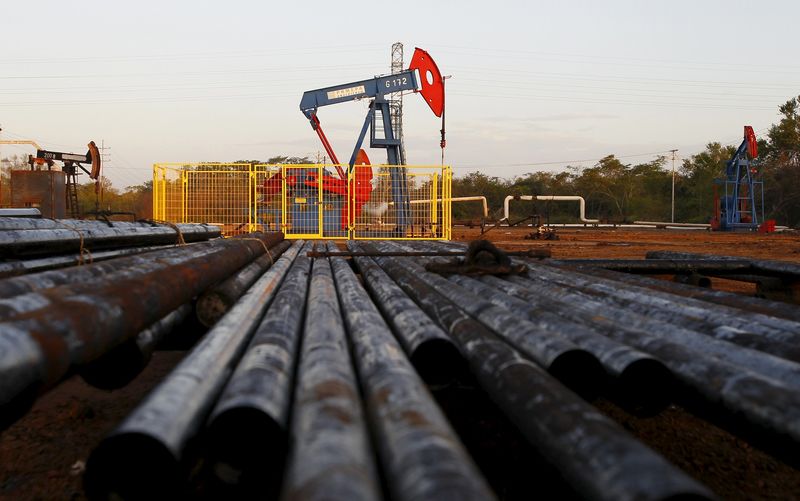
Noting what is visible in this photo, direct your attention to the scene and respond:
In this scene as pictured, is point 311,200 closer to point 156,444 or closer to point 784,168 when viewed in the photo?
point 156,444

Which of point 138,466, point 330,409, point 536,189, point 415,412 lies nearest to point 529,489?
point 415,412

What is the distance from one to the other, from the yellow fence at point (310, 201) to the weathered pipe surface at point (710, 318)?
895 centimetres

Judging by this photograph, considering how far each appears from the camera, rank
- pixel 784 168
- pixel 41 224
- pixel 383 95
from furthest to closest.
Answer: pixel 784 168, pixel 383 95, pixel 41 224

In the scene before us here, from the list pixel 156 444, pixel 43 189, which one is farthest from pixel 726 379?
pixel 43 189

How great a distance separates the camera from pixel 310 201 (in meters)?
13.3

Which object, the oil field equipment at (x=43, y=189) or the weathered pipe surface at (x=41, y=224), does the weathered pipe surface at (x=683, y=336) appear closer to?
the weathered pipe surface at (x=41, y=224)

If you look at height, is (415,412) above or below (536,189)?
below

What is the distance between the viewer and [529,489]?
2104mm

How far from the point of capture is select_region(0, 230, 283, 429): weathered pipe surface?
1513mm

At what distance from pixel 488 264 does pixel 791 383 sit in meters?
3.14

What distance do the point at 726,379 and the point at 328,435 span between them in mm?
1352

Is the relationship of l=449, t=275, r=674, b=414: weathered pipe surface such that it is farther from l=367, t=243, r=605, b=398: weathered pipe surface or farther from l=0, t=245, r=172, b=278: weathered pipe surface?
l=0, t=245, r=172, b=278: weathered pipe surface

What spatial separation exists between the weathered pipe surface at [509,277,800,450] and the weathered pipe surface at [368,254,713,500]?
463 mm

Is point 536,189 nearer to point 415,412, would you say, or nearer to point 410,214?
point 410,214
